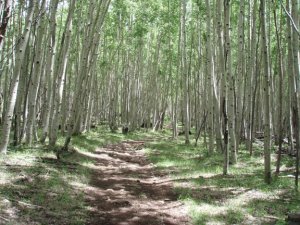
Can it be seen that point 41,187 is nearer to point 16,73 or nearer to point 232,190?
point 16,73

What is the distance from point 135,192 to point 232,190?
7.88 ft

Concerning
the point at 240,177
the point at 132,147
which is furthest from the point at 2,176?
the point at 132,147

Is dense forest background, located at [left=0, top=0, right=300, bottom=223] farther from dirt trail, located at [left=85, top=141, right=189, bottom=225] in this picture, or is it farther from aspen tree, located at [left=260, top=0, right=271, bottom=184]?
dirt trail, located at [left=85, top=141, right=189, bottom=225]

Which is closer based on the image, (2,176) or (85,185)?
(2,176)

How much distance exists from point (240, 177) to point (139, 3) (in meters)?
17.3

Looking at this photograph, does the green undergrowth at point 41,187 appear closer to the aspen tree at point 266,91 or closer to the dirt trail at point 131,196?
the dirt trail at point 131,196

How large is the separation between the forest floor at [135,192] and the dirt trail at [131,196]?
0.06ft

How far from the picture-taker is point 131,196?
8.16m

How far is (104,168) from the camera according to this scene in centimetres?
1133

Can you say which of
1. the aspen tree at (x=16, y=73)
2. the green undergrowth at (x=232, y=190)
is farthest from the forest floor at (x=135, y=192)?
the aspen tree at (x=16, y=73)

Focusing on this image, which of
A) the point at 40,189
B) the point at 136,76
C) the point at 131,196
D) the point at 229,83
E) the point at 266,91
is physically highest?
the point at 136,76

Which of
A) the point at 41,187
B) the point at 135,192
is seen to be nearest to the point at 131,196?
the point at 135,192

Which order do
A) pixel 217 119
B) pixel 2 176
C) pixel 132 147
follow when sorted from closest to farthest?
pixel 2 176 < pixel 217 119 < pixel 132 147

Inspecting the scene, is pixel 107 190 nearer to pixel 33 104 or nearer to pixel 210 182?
pixel 210 182
